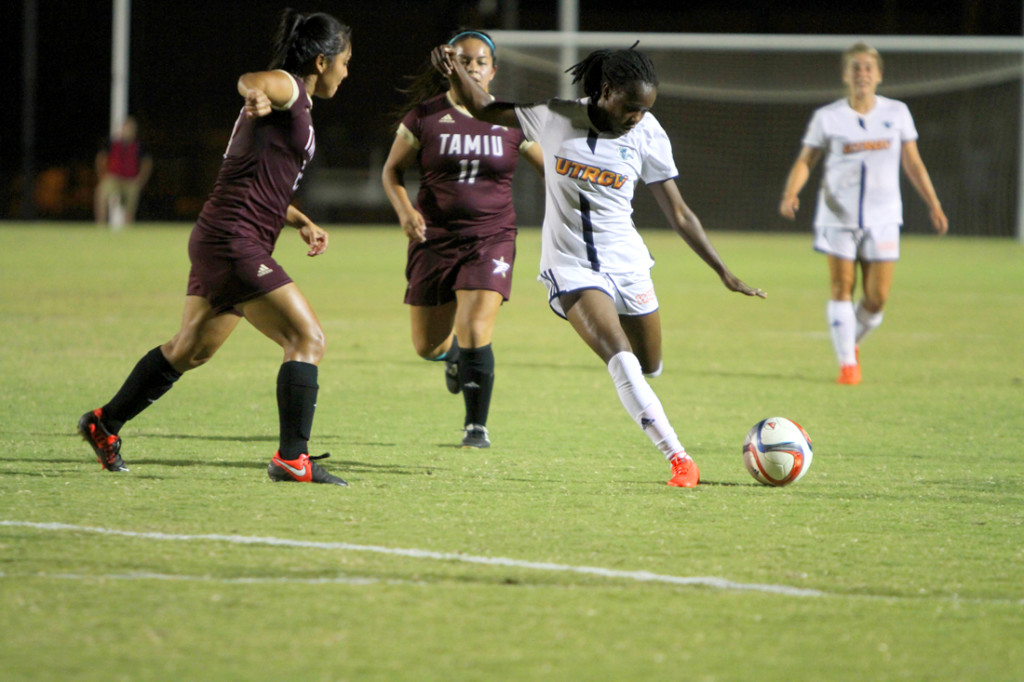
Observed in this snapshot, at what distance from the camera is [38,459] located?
6387 mm

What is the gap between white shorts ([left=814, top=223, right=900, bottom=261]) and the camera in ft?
33.4

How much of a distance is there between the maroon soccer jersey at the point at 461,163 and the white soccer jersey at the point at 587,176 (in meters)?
1.16

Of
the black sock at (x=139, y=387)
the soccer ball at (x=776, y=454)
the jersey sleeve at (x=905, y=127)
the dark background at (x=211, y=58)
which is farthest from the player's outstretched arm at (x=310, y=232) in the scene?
the dark background at (x=211, y=58)

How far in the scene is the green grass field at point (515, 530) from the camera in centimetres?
365

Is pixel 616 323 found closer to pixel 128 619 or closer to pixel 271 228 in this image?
pixel 271 228

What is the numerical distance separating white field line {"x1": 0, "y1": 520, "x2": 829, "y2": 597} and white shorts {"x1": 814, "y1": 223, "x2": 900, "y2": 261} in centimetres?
616

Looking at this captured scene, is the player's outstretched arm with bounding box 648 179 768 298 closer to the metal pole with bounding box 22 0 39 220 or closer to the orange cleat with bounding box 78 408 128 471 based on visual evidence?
the orange cleat with bounding box 78 408 128 471

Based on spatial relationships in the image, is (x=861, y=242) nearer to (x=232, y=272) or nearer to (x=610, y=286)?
(x=610, y=286)

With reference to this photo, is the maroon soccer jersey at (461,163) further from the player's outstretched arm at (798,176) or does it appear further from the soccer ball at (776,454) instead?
the player's outstretched arm at (798,176)

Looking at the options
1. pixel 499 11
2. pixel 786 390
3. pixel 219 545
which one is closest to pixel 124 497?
pixel 219 545

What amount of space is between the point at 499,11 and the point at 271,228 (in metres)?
37.6

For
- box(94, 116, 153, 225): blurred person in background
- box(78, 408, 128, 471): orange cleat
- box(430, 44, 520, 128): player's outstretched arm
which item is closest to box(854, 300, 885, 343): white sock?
box(430, 44, 520, 128): player's outstretched arm

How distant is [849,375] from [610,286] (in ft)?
13.9

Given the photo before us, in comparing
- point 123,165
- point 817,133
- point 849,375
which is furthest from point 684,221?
point 123,165
